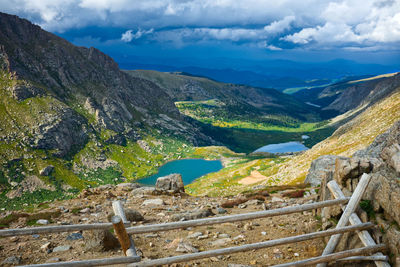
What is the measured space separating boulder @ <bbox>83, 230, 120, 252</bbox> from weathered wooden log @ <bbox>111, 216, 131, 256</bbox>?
4334 millimetres

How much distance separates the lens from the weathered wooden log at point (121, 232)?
10.5 metres

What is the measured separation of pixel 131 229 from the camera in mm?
11117

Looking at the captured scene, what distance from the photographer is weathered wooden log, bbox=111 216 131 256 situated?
34.4ft

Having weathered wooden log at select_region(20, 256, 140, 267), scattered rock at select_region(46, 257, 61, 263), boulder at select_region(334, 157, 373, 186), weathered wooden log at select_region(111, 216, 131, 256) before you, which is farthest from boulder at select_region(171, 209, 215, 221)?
boulder at select_region(334, 157, 373, 186)

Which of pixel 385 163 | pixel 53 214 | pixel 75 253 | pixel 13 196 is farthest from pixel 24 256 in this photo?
pixel 13 196

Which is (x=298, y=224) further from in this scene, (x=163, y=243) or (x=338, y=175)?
(x=163, y=243)

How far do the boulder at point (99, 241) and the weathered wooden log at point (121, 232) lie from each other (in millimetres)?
4334

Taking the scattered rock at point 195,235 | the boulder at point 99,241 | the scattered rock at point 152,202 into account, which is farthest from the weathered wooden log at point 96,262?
the scattered rock at point 152,202

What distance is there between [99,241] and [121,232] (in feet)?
16.3

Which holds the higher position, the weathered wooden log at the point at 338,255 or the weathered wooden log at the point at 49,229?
the weathered wooden log at the point at 49,229

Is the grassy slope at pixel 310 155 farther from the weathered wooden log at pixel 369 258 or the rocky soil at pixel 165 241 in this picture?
the weathered wooden log at pixel 369 258

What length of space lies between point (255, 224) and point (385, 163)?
8.95 metres

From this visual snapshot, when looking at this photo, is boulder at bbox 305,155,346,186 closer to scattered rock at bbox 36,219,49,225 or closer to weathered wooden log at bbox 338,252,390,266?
weathered wooden log at bbox 338,252,390,266

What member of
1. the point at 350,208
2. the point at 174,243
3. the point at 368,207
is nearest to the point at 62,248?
the point at 174,243
